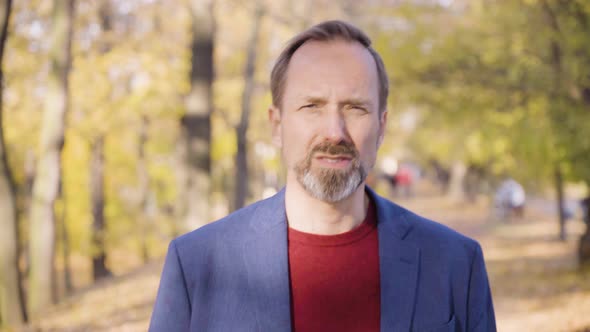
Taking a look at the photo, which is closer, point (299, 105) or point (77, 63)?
point (299, 105)

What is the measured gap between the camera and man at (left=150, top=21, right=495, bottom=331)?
8.86 ft

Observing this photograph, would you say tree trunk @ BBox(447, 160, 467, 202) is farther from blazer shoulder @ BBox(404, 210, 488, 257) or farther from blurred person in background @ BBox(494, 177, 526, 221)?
blazer shoulder @ BBox(404, 210, 488, 257)

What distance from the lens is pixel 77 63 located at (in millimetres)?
18953

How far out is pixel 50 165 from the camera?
14.7m

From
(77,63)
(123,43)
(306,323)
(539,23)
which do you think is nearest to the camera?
(306,323)

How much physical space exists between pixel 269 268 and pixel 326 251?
0.20 metres

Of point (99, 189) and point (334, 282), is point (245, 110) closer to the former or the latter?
point (99, 189)

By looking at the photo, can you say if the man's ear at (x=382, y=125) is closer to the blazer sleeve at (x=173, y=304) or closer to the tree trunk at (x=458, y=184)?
the blazer sleeve at (x=173, y=304)

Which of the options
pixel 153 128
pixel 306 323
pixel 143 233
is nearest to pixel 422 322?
pixel 306 323

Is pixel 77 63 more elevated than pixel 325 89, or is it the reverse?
pixel 325 89

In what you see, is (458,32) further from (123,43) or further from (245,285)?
(245,285)

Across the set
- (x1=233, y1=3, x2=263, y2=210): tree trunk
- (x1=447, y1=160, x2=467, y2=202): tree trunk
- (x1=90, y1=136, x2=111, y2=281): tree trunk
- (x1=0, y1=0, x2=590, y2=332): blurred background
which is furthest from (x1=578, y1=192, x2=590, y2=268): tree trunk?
(x1=447, y1=160, x2=467, y2=202): tree trunk

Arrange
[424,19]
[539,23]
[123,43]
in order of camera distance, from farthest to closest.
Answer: [123,43], [424,19], [539,23]

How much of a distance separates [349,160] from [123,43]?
20005 millimetres
